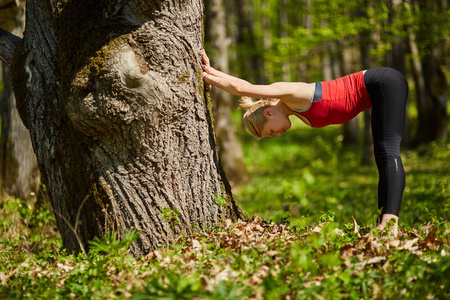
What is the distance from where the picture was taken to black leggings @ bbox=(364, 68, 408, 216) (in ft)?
11.4

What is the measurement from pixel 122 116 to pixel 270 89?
1.29m

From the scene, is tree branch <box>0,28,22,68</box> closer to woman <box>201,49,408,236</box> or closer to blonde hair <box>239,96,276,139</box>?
woman <box>201,49,408,236</box>

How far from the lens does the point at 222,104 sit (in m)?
10.5

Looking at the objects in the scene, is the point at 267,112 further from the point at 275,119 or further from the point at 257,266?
the point at 257,266

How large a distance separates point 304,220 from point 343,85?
1453 mm

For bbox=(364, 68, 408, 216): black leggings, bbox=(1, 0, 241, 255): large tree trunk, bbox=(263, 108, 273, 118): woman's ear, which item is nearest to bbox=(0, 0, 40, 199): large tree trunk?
bbox=(1, 0, 241, 255): large tree trunk

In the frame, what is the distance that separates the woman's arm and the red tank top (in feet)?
0.37

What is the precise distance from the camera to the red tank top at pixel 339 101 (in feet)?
11.9

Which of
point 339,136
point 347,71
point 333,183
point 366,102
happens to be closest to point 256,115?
point 366,102

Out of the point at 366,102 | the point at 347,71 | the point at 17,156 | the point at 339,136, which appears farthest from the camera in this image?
the point at 347,71

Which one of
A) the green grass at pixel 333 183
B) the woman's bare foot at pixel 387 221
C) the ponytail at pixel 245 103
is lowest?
the green grass at pixel 333 183

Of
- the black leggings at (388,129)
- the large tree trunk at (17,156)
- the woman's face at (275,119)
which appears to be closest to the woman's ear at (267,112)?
the woman's face at (275,119)

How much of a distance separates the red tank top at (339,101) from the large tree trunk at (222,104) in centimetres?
640

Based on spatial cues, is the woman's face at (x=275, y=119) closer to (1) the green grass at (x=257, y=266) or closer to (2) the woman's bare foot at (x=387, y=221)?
(1) the green grass at (x=257, y=266)
